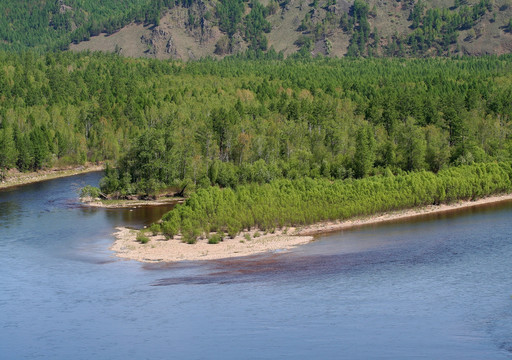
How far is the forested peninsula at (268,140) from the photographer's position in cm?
7938

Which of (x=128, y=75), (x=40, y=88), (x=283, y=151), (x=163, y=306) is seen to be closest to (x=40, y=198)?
(x=283, y=151)

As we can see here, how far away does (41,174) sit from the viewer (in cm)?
12588

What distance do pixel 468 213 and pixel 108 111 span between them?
315 feet

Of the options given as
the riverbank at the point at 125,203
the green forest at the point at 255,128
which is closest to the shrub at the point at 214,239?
the green forest at the point at 255,128

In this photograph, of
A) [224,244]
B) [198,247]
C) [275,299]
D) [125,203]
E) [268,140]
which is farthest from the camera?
[268,140]

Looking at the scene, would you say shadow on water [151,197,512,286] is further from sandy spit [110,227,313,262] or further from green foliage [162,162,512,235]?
green foliage [162,162,512,235]

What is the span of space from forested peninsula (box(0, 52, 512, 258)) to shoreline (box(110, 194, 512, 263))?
132cm

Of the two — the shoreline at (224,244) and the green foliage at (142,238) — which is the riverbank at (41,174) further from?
the green foliage at (142,238)

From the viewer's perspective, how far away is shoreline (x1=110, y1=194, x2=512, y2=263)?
64.8 m

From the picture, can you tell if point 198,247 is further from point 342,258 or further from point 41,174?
point 41,174

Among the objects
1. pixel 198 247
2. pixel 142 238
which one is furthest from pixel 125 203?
pixel 198 247

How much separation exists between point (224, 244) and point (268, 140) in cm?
4324

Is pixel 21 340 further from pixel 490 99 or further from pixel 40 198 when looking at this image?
pixel 490 99

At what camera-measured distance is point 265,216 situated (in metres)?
74.3
